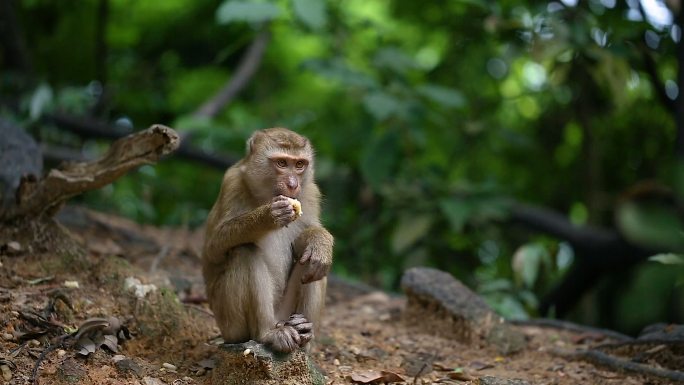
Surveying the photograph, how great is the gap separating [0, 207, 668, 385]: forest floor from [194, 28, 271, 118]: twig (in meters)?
4.05

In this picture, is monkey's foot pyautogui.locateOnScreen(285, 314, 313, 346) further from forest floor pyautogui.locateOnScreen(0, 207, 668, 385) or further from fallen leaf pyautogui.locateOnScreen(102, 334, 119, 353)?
fallen leaf pyautogui.locateOnScreen(102, 334, 119, 353)

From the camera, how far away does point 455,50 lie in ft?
34.7

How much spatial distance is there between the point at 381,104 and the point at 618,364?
4.08 m

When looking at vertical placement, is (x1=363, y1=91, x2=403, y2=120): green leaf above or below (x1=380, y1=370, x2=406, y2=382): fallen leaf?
above

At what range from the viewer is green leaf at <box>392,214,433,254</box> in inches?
376

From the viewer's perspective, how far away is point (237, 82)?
11.3 metres

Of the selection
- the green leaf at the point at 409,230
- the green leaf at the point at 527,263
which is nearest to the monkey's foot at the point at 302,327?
the green leaf at the point at 527,263

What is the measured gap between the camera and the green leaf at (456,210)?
29.4 ft

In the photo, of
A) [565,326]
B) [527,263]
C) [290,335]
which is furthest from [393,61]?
[290,335]

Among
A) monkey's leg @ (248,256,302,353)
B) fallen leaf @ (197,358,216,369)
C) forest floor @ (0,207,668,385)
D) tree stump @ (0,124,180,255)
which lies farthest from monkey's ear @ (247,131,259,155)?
fallen leaf @ (197,358,216,369)

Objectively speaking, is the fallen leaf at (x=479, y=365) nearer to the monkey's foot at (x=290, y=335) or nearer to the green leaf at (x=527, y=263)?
the monkey's foot at (x=290, y=335)

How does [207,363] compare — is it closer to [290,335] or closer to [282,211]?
[290,335]

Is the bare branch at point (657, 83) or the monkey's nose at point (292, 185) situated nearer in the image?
the monkey's nose at point (292, 185)

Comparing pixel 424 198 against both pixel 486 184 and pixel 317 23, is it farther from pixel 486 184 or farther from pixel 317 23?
pixel 317 23
